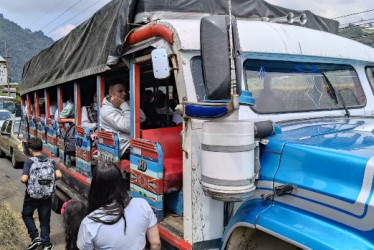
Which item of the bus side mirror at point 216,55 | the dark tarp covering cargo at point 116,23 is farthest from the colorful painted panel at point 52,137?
the bus side mirror at point 216,55

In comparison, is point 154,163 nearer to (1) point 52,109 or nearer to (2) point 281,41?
(2) point 281,41

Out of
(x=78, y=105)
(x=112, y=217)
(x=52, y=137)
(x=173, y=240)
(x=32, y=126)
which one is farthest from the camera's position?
(x=32, y=126)

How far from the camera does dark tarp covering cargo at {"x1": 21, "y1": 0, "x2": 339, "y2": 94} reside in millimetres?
3518

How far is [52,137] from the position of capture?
259 inches

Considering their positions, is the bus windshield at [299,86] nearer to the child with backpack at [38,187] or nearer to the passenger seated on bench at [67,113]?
the child with backpack at [38,187]

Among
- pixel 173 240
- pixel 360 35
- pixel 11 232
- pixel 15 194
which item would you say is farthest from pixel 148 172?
pixel 360 35

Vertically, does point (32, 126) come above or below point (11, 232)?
above

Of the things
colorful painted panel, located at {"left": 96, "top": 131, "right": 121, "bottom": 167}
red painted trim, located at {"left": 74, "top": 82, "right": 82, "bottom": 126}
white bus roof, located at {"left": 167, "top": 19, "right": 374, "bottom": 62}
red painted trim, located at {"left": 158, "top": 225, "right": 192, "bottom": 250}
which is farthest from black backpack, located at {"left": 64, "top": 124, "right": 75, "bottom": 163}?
white bus roof, located at {"left": 167, "top": 19, "right": 374, "bottom": 62}

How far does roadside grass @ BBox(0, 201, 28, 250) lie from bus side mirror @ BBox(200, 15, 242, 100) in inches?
145

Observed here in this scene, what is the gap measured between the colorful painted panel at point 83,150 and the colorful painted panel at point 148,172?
4.87 ft

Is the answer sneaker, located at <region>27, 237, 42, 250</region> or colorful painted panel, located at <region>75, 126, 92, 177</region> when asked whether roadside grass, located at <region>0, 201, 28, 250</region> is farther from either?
colorful painted panel, located at <region>75, 126, 92, 177</region>

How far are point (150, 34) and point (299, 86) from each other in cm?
129

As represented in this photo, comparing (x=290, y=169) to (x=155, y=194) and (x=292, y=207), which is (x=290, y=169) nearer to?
(x=292, y=207)

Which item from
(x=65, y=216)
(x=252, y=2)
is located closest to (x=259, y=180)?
(x=65, y=216)
